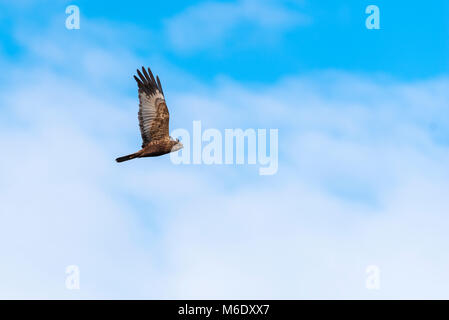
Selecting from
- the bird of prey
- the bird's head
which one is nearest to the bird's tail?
the bird of prey

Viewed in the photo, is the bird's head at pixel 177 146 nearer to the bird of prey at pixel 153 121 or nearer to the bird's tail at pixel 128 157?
the bird of prey at pixel 153 121

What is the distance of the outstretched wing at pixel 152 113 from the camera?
23500 mm

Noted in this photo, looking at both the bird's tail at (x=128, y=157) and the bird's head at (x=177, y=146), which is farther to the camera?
the bird's head at (x=177, y=146)

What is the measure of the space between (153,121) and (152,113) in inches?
12.2

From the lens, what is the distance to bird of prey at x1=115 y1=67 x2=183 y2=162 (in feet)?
77.1

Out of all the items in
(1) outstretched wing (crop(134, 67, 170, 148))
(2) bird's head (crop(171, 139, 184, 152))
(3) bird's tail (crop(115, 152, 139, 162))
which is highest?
(1) outstretched wing (crop(134, 67, 170, 148))

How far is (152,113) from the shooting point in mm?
23500

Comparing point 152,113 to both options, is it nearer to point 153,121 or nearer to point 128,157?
point 153,121

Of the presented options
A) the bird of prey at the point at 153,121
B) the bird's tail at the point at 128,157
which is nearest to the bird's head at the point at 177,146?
the bird of prey at the point at 153,121

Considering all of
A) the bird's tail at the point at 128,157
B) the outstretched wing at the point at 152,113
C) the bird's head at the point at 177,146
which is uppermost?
the outstretched wing at the point at 152,113

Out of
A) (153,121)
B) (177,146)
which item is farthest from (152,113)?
(177,146)

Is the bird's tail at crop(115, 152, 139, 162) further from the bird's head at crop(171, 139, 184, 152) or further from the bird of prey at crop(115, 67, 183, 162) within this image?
the bird's head at crop(171, 139, 184, 152)

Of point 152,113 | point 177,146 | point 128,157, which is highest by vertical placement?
point 152,113
